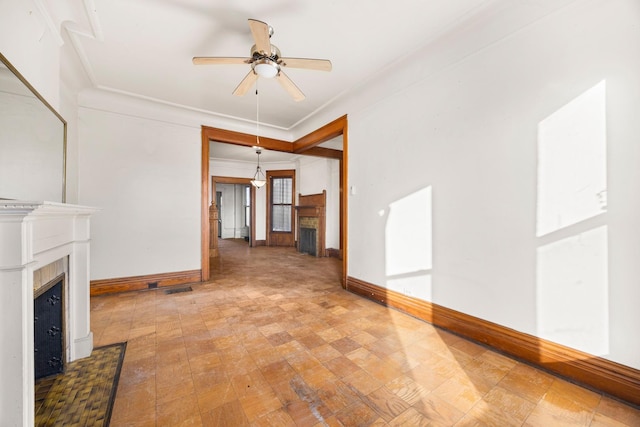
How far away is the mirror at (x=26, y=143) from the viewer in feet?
4.80

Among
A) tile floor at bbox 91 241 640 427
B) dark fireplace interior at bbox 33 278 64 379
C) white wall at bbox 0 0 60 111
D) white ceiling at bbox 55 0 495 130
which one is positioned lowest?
tile floor at bbox 91 241 640 427

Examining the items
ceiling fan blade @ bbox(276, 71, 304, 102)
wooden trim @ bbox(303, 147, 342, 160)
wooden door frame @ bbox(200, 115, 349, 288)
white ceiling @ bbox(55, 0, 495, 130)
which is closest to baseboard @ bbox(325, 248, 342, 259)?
wooden trim @ bbox(303, 147, 342, 160)

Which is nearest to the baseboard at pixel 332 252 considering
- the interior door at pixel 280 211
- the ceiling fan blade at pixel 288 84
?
the interior door at pixel 280 211

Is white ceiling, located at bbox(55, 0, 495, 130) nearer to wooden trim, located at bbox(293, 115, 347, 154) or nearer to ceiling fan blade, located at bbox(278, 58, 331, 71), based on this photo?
ceiling fan blade, located at bbox(278, 58, 331, 71)

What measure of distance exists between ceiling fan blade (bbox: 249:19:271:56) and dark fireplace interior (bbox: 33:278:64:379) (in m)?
2.19

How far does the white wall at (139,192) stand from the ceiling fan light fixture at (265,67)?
→ 8.03 feet

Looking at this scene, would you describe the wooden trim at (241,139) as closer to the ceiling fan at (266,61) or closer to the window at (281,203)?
the ceiling fan at (266,61)

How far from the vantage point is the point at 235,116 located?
413 cm

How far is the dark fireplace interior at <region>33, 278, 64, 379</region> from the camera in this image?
164cm

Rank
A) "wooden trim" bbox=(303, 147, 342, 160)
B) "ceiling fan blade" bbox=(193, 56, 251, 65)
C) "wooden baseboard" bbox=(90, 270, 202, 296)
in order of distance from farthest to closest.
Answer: "wooden trim" bbox=(303, 147, 342, 160) < "wooden baseboard" bbox=(90, 270, 202, 296) < "ceiling fan blade" bbox=(193, 56, 251, 65)

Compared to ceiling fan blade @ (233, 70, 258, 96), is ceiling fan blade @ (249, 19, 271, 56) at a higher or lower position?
higher

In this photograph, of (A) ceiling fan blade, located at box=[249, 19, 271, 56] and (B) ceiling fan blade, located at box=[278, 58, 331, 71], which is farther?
(B) ceiling fan blade, located at box=[278, 58, 331, 71]

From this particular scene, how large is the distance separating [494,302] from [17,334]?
2907 mm

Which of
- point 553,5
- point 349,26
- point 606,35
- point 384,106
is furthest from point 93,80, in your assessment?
point 606,35
